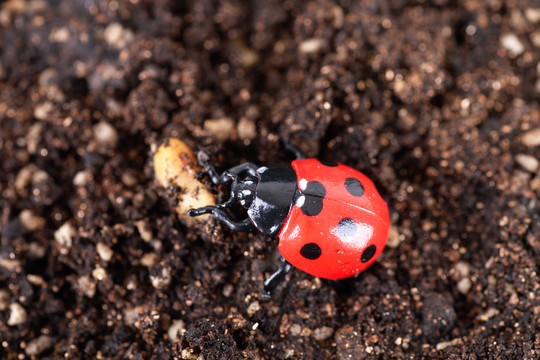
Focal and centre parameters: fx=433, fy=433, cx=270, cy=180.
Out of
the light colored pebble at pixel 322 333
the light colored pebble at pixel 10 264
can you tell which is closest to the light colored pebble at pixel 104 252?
the light colored pebble at pixel 10 264

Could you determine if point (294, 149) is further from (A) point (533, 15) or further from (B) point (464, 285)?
(A) point (533, 15)

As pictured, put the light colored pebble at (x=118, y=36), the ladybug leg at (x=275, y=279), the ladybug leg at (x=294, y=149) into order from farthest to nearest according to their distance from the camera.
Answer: the light colored pebble at (x=118, y=36), the ladybug leg at (x=294, y=149), the ladybug leg at (x=275, y=279)

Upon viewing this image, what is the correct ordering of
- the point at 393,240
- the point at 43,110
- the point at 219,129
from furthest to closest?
the point at 43,110 < the point at 219,129 < the point at 393,240

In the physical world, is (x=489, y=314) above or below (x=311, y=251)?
below

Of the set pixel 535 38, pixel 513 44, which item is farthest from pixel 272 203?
pixel 535 38

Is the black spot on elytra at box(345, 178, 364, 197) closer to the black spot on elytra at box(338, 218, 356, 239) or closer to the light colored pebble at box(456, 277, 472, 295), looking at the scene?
the black spot on elytra at box(338, 218, 356, 239)

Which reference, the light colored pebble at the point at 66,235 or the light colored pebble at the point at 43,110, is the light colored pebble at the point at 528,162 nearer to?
the light colored pebble at the point at 66,235
